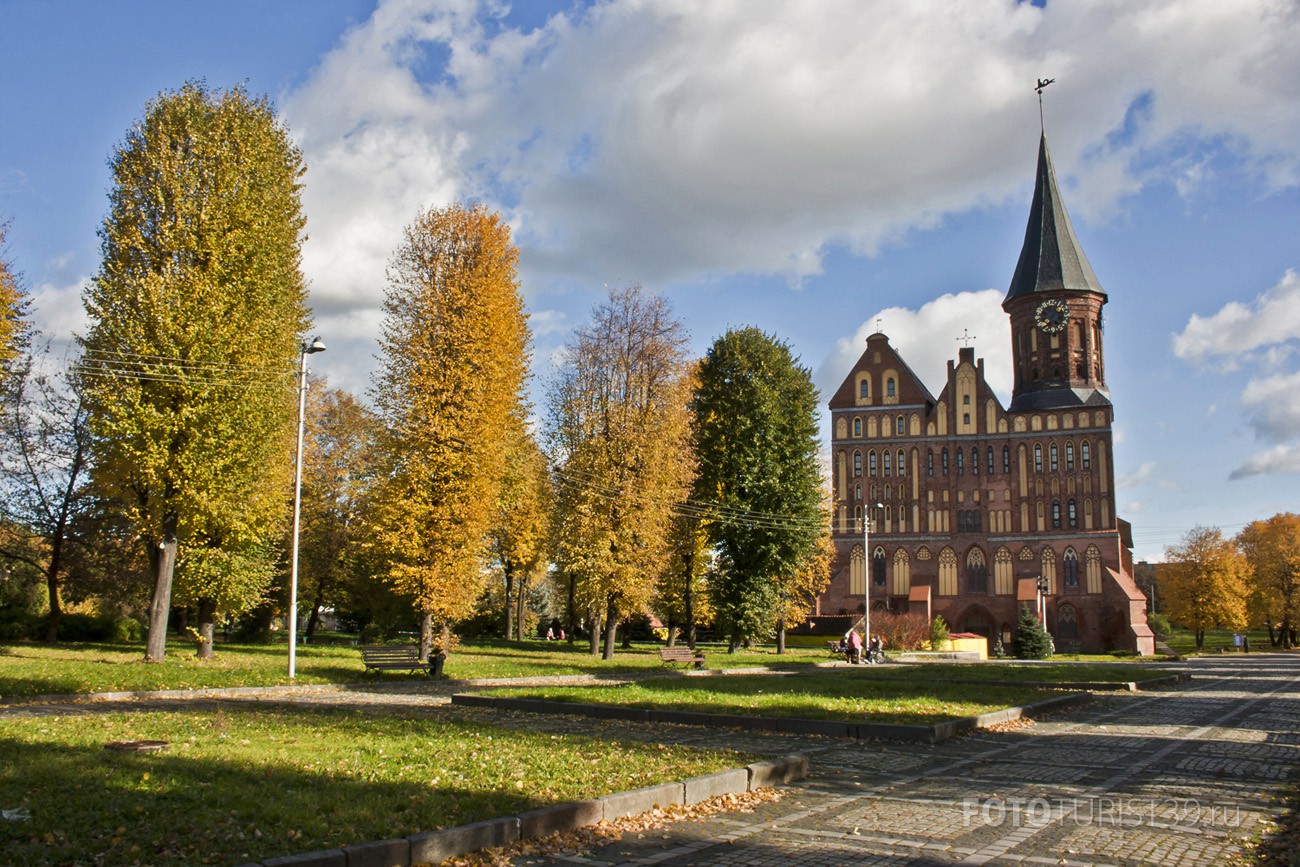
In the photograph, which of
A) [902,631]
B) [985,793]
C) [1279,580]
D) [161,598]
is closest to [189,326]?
[161,598]

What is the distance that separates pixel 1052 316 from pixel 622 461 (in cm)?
5468

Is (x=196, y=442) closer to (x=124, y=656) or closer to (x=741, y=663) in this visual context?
(x=124, y=656)

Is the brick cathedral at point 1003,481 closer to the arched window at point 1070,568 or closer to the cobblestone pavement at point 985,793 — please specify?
the arched window at point 1070,568

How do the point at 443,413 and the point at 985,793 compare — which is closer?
the point at 985,793

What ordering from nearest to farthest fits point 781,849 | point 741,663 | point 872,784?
point 781,849
point 872,784
point 741,663

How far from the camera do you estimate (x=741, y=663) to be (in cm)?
3491

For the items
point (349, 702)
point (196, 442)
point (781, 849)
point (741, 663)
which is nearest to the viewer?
point (781, 849)

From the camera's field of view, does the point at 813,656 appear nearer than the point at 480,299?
No

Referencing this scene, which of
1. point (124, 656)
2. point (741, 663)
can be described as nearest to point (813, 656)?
point (741, 663)

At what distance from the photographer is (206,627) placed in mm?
29109

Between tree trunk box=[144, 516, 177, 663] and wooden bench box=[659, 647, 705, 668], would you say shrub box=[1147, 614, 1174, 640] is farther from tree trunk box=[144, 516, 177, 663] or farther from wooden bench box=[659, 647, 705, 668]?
tree trunk box=[144, 516, 177, 663]

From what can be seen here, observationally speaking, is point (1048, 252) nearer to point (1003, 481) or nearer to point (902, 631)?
point (1003, 481)

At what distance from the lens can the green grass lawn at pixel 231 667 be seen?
17.9 m

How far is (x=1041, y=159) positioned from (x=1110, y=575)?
120 feet
